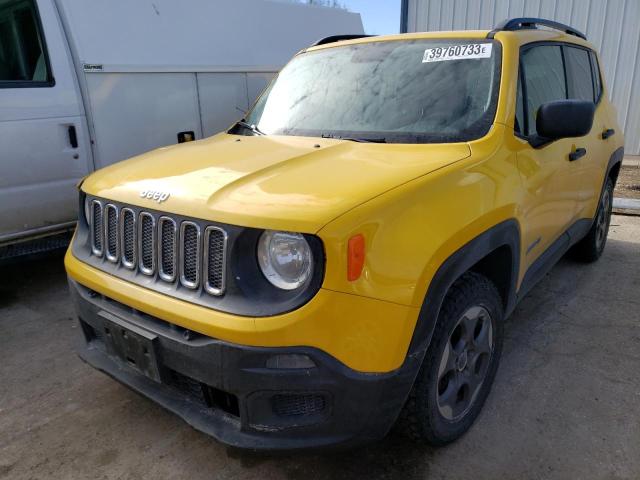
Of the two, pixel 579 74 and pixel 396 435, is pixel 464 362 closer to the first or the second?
pixel 396 435

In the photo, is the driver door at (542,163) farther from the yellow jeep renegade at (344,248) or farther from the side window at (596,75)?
the side window at (596,75)

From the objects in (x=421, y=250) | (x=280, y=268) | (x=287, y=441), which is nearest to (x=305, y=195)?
(x=280, y=268)

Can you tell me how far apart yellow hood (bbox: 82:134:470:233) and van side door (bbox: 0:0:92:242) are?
5.45 ft

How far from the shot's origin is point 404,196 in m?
1.92

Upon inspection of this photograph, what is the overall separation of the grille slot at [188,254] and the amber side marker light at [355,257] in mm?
581

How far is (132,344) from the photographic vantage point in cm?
211

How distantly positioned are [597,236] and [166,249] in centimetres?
395

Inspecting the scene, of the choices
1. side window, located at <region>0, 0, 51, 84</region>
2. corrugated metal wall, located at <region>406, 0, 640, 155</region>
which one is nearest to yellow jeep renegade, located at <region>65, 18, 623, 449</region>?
side window, located at <region>0, 0, 51, 84</region>

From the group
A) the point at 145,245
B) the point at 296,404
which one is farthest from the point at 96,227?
the point at 296,404

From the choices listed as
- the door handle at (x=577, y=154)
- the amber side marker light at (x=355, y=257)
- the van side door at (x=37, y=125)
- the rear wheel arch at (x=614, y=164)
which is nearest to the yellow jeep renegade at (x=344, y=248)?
the amber side marker light at (x=355, y=257)

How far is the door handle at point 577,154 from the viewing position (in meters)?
3.25

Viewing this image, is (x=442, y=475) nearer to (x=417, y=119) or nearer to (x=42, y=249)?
(x=417, y=119)

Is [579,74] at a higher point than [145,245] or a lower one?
higher

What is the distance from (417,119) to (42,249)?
303 cm
